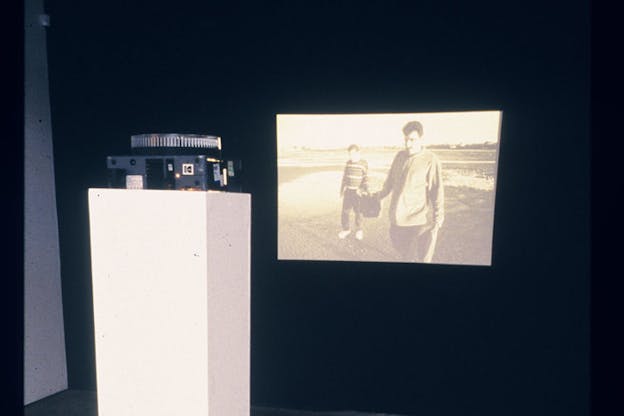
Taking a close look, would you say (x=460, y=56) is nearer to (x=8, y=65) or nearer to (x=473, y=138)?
(x=473, y=138)

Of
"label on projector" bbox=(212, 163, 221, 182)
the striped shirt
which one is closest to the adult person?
the striped shirt

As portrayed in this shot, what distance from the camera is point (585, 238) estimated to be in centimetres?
287

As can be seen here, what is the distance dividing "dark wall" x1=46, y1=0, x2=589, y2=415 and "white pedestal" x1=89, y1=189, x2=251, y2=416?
4.40ft

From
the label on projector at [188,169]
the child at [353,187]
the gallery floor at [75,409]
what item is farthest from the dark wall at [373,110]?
the label on projector at [188,169]

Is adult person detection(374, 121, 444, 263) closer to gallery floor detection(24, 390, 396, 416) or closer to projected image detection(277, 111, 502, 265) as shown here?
projected image detection(277, 111, 502, 265)

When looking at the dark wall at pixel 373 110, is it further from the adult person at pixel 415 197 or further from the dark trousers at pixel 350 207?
the dark trousers at pixel 350 207

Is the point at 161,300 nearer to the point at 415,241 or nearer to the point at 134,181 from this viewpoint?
Result: the point at 134,181

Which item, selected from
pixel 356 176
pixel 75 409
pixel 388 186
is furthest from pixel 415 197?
pixel 75 409

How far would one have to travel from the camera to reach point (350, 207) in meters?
3.07

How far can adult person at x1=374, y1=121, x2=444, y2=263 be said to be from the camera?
9.68 feet

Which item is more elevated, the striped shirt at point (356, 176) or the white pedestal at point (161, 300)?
the striped shirt at point (356, 176)

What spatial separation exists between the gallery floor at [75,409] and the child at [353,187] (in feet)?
3.70

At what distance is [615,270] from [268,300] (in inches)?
103

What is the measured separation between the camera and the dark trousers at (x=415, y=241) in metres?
2.97
